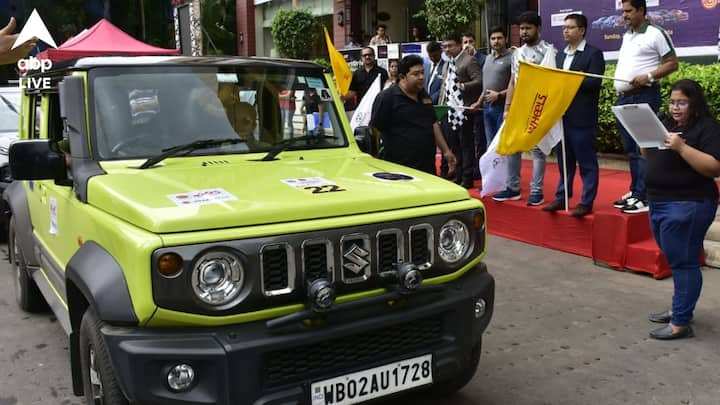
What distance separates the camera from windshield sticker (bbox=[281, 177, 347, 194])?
10.7 feet

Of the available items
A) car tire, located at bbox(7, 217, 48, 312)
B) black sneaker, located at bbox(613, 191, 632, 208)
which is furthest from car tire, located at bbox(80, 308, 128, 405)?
black sneaker, located at bbox(613, 191, 632, 208)

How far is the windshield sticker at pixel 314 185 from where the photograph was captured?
3.28 metres

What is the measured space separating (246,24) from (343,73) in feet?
66.6

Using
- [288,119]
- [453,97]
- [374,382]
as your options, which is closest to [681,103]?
[288,119]

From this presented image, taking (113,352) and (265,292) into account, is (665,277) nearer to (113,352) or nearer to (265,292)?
(265,292)

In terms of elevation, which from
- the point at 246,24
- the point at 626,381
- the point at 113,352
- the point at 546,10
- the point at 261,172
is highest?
the point at 246,24

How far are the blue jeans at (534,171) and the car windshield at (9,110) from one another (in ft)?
20.0

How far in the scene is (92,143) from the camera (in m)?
3.71

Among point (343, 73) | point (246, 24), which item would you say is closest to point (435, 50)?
point (343, 73)

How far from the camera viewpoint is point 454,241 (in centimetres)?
341

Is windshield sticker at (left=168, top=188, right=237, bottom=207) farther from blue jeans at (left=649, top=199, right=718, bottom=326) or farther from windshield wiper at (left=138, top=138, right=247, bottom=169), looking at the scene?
blue jeans at (left=649, top=199, right=718, bottom=326)

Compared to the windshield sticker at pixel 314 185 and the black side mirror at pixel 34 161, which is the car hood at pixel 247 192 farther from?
the black side mirror at pixel 34 161

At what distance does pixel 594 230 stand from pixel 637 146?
0.88 metres

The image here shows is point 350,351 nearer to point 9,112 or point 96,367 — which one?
point 96,367
